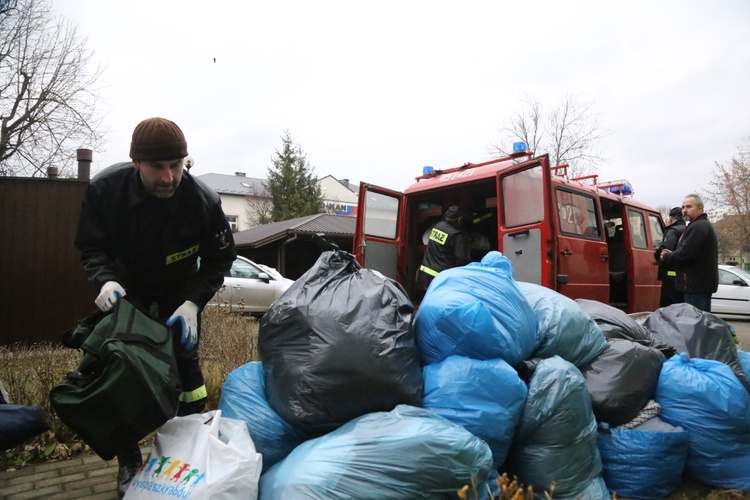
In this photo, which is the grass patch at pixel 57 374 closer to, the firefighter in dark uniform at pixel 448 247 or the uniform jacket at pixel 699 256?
the firefighter in dark uniform at pixel 448 247

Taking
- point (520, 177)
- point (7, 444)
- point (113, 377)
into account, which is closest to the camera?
point (113, 377)

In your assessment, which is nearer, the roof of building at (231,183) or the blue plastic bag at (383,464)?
the blue plastic bag at (383,464)

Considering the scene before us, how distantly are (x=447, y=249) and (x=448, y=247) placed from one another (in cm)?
2

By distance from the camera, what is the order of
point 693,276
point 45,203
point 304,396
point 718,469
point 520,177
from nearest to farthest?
point 304,396, point 718,469, point 520,177, point 693,276, point 45,203

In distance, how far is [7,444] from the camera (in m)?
1.61

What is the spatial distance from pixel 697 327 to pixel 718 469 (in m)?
0.86

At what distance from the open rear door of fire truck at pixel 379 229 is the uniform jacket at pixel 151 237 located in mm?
2424

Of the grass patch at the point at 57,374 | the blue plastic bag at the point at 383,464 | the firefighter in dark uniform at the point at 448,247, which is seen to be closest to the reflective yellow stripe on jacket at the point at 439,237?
the firefighter in dark uniform at the point at 448,247

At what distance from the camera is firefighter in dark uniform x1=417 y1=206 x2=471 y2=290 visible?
4.17 meters

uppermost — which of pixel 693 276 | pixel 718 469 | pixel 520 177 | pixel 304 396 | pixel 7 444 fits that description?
pixel 520 177

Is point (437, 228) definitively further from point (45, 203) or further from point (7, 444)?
point (45, 203)

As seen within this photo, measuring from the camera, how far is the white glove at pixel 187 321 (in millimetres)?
1938

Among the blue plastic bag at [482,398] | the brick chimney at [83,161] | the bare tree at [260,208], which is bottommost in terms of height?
the blue plastic bag at [482,398]

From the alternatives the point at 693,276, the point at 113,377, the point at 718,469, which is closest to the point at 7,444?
the point at 113,377
